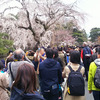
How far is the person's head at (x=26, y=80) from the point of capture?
1.66 metres

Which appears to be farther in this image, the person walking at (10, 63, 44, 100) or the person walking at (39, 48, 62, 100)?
the person walking at (39, 48, 62, 100)

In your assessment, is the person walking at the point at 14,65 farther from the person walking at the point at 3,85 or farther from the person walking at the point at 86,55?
the person walking at the point at 86,55

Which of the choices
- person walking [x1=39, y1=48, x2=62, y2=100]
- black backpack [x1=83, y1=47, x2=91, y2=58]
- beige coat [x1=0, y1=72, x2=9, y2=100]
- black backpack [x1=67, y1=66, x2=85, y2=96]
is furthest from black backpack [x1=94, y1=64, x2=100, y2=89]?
black backpack [x1=83, y1=47, x2=91, y2=58]

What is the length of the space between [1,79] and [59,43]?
25632mm

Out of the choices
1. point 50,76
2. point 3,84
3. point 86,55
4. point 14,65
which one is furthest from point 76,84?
point 86,55

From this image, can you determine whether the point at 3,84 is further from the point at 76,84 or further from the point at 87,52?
the point at 87,52

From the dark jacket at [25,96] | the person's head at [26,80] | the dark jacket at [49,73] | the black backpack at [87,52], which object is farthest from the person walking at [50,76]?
the black backpack at [87,52]

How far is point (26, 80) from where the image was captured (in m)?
1.68

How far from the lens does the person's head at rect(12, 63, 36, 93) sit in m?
1.66

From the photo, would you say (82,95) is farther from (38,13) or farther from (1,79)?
(38,13)

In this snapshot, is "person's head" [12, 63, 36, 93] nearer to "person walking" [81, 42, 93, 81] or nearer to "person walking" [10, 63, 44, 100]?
"person walking" [10, 63, 44, 100]

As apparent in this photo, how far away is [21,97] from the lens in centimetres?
161

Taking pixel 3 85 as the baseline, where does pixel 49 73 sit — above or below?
above

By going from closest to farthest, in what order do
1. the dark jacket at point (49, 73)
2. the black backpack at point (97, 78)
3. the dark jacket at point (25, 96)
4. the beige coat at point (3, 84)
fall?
the dark jacket at point (25, 96) → the black backpack at point (97, 78) → the beige coat at point (3, 84) → the dark jacket at point (49, 73)
